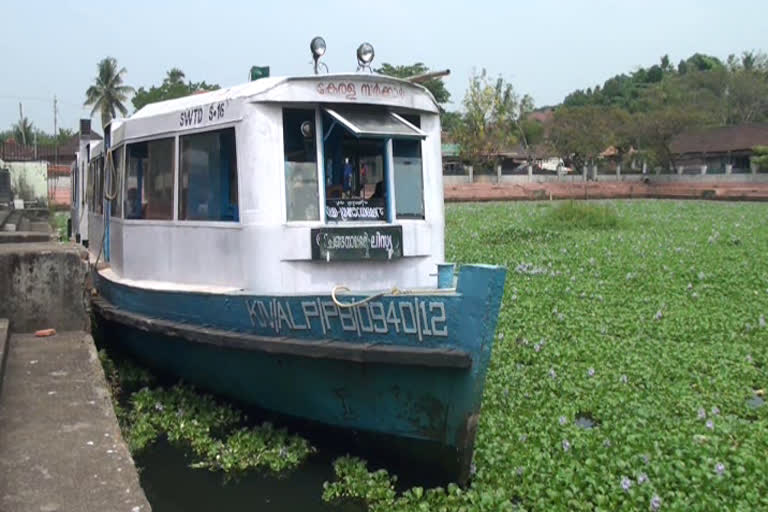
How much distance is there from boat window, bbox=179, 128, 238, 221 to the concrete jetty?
1001 mm

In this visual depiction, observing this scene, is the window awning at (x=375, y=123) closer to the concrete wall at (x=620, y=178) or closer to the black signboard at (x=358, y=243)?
the black signboard at (x=358, y=243)

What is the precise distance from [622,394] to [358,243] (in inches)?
94.4

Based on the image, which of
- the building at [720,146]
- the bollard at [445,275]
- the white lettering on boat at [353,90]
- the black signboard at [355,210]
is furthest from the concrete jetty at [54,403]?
the building at [720,146]

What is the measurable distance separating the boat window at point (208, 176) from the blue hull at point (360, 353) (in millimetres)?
695

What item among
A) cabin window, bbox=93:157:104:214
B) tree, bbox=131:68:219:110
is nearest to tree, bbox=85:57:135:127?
tree, bbox=131:68:219:110

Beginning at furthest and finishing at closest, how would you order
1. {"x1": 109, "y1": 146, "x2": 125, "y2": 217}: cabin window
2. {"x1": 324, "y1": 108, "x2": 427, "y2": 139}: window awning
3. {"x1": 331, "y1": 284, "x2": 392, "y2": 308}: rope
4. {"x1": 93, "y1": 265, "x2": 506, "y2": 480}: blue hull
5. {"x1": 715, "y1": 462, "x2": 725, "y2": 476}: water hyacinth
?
{"x1": 109, "y1": 146, "x2": 125, "y2": 217}: cabin window, {"x1": 324, "y1": 108, "x2": 427, "y2": 139}: window awning, {"x1": 331, "y1": 284, "x2": 392, "y2": 308}: rope, {"x1": 93, "y1": 265, "x2": 506, "y2": 480}: blue hull, {"x1": 715, "y1": 462, "x2": 725, "y2": 476}: water hyacinth

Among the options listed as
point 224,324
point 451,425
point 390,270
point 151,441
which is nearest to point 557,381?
point 390,270

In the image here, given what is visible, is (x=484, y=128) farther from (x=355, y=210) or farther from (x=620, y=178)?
(x=355, y=210)

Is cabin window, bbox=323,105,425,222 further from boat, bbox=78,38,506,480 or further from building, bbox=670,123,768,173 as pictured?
building, bbox=670,123,768,173

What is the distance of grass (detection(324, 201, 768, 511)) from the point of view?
4711mm

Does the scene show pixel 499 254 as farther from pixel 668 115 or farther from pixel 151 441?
pixel 668 115

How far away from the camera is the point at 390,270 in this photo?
6406 millimetres

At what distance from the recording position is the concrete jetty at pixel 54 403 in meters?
3.74

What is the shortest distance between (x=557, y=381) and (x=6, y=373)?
4191 mm
